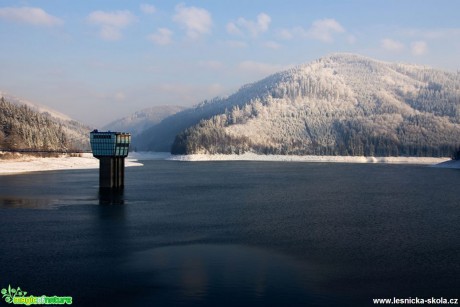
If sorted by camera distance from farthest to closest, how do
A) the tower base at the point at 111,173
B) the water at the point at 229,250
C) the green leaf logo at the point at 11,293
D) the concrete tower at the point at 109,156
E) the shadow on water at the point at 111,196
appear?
the concrete tower at the point at 109,156 → the tower base at the point at 111,173 → the shadow on water at the point at 111,196 → the water at the point at 229,250 → the green leaf logo at the point at 11,293

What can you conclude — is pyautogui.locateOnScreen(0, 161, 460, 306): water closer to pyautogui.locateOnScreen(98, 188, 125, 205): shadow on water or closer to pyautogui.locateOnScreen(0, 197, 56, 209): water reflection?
pyautogui.locateOnScreen(0, 197, 56, 209): water reflection

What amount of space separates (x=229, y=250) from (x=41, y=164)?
13974 cm

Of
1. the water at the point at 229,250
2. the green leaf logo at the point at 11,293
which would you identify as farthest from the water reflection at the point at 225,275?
the green leaf logo at the point at 11,293

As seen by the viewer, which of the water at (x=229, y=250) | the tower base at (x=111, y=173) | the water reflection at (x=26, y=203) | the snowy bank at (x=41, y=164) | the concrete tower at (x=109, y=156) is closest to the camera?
the water at (x=229, y=250)

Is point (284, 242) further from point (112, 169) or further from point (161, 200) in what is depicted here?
point (112, 169)

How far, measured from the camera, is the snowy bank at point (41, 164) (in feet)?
493

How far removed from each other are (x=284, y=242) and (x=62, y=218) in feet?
96.0

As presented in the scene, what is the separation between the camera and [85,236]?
158ft

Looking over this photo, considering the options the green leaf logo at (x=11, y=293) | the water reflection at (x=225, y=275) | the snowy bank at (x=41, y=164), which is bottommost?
the green leaf logo at (x=11, y=293)

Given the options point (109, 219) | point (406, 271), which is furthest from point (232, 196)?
point (406, 271)

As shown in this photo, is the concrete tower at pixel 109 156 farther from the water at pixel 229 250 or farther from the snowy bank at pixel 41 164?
the snowy bank at pixel 41 164

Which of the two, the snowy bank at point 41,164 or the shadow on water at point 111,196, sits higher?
the snowy bank at point 41,164

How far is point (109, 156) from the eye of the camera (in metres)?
104

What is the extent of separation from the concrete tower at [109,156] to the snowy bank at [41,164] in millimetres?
52638
